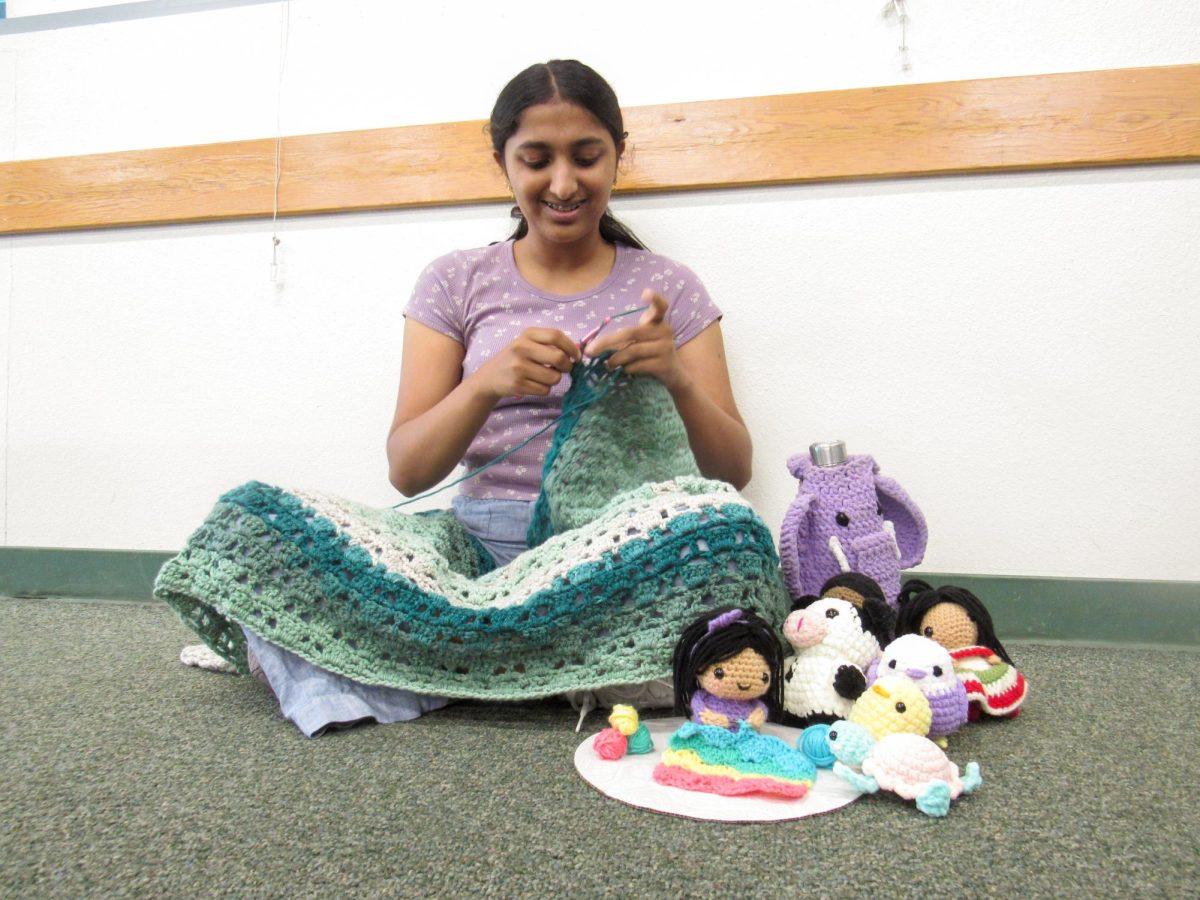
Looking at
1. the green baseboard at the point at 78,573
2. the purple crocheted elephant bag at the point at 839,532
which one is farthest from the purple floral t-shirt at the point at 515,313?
the green baseboard at the point at 78,573

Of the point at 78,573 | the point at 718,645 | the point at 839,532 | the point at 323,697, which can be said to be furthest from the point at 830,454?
the point at 78,573

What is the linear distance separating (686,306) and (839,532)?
1.02 feet

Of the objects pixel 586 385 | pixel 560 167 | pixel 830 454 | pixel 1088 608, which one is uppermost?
pixel 560 167

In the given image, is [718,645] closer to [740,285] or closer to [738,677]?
[738,677]

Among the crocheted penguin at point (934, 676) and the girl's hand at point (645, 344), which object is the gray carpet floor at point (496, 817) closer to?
the crocheted penguin at point (934, 676)

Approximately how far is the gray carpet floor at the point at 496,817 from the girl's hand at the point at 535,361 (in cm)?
28

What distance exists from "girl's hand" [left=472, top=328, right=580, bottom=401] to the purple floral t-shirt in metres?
0.16

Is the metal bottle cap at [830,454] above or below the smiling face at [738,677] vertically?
above

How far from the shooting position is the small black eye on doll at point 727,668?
60cm

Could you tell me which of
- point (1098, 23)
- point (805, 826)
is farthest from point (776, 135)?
point (805, 826)

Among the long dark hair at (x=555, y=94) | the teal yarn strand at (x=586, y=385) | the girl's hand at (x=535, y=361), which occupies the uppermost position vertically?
the long dark hair at (x=555, y=94)

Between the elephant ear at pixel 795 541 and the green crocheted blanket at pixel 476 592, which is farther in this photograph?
→ the elephant ear at pixel 795 541

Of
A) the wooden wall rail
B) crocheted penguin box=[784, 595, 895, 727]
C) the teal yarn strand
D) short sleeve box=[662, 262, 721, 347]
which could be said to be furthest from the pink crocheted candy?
the wooden wall rail

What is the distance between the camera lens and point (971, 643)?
70cm
